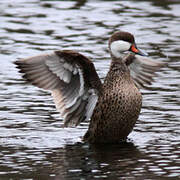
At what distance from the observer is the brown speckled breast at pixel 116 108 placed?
9.57m

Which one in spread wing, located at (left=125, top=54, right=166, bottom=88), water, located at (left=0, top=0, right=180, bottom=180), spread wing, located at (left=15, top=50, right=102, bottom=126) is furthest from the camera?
spread wing, located at (left=125, top=54, right=166, bottom=88)

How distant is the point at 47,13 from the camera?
61.6 feet

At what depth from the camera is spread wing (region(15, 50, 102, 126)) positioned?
9539mm

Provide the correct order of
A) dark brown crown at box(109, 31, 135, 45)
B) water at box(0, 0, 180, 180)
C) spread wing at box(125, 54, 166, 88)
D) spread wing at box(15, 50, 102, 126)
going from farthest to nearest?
1. spread wing at box(125, 54, 166, 88)
2. dark brown crown at box(109, 31, 135, 45)
3. spread wing at box(15, 50, 102, 126)
4. water at box(0, 0, 180, 180)

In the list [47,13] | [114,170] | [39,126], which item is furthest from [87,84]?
[47,13]

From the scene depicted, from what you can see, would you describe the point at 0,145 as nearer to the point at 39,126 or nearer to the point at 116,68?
the point at 39,126

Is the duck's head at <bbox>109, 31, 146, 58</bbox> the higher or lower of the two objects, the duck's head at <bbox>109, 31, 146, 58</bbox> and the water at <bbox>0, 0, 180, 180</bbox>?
the higher

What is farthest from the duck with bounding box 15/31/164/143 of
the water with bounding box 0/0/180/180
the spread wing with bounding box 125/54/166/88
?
the spread wing with bounding box 125/54/166/88

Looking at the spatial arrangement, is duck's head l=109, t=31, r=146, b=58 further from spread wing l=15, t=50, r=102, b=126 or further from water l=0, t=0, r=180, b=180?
water l=0, t=0, r=180, b=180

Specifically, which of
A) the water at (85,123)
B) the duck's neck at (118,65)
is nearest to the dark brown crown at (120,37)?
the duck's neck at (118,65)

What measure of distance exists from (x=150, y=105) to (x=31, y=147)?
9.00 feet

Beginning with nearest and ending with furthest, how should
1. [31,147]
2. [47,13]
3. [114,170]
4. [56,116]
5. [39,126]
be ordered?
[114,170], [31,147], [39,126], [56,116], [47,13]

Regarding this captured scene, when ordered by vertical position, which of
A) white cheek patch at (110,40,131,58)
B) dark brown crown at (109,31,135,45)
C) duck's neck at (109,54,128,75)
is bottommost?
duck's neck at (109,54,128,75)

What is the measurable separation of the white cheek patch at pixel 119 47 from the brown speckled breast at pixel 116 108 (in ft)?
0.51
